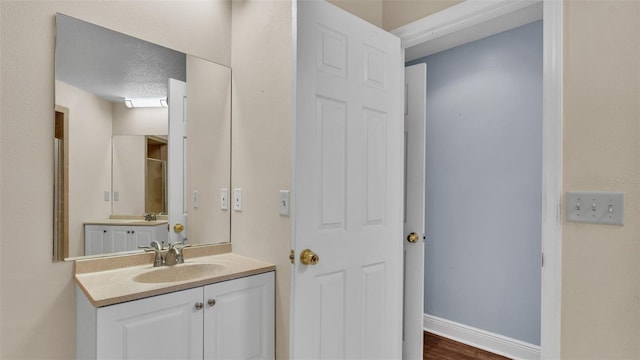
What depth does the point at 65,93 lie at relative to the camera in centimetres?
159

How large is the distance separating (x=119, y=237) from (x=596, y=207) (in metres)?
2.05

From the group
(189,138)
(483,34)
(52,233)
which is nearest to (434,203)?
(483,34)

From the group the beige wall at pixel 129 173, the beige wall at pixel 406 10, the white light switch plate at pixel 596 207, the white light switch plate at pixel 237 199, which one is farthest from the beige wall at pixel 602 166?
the beige wall at pixel 129 173

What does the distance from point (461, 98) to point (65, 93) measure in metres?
2.68

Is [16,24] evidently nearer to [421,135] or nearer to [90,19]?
[90,19]

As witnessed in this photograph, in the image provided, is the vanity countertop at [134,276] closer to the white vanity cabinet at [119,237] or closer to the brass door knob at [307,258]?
the white vanity cabinet at [119,237]

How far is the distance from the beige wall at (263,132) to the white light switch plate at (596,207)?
1201 millimetres

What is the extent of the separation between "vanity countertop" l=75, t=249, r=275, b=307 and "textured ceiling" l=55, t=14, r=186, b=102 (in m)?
0.85

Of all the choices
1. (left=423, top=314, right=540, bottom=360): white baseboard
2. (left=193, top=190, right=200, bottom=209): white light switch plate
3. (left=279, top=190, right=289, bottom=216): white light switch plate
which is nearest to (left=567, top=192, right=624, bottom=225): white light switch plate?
(left=279, top=190, right=289, bottom=216): white light switch plate

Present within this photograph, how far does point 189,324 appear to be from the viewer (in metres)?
1.55

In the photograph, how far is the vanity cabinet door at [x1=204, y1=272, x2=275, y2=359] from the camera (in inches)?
63.8

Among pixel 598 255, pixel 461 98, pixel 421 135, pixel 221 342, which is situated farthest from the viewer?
pixel 461 98

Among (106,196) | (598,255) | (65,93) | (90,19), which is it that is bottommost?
(598,255)

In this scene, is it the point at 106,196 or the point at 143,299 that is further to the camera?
the point at 106,196
